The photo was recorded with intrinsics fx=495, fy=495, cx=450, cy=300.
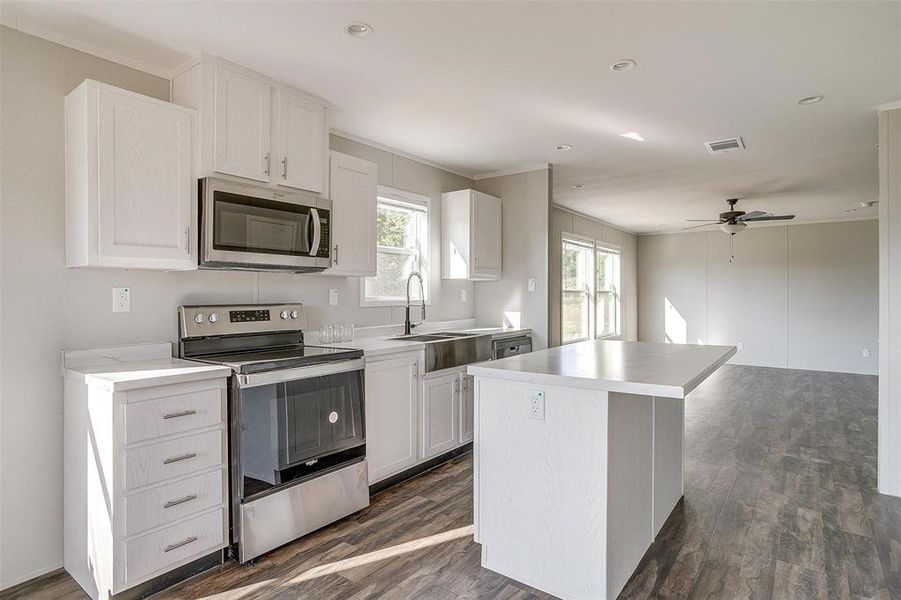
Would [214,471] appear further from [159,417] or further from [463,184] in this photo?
[463,184]

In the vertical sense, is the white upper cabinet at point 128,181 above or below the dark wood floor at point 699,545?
above

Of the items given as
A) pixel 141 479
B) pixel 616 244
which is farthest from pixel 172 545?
pixel 616 244

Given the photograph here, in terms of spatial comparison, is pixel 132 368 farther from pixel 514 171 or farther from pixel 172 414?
pixel 514 171

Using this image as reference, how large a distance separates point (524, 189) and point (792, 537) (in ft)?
11.0

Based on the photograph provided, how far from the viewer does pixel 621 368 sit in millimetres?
2145

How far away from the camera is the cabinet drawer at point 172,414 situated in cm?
198

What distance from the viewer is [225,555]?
232 cm

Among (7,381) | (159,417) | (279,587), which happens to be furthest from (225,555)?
(7,381)

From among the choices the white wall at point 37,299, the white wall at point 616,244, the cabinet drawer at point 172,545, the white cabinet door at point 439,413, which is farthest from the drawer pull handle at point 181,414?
the white wall at point 616,244

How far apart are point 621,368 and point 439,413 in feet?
5.68

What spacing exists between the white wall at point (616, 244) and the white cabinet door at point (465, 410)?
2.66 m

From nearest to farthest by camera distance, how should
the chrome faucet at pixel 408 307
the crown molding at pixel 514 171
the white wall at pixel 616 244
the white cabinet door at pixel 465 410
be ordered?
the white cabinet door at pixel 465 410 < the chrome faucet at pixel 408 307 < the crown molding at pixel 514 171 < the white wall at pixel 616 244

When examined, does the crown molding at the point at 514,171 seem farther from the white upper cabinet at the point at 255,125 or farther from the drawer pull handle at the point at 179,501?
the drawer pull handle at the point at 179,501

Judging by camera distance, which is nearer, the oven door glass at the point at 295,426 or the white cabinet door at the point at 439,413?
the oven door glass at the point at 295,426
